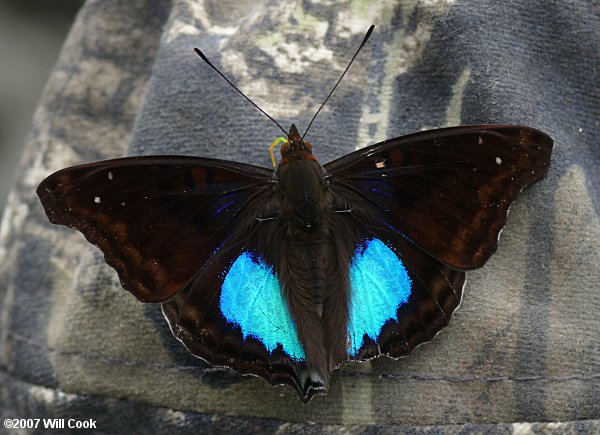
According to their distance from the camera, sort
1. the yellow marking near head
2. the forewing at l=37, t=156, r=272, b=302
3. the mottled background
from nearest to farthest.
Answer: the forewing at l=37, t=156, r=272, b=302, the yellow marking near head, the mottled background

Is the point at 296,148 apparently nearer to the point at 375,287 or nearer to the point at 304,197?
the point at 304,197

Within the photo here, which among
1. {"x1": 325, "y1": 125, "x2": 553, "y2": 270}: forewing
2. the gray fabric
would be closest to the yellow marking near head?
the gray fabric

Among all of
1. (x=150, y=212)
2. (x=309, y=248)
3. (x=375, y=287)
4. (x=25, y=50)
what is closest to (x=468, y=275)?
(x=375, y=287)

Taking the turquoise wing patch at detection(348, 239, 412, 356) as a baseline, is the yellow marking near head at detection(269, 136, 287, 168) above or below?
→ above

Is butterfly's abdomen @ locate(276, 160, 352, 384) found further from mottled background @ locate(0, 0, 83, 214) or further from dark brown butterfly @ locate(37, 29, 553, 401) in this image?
mottled background @ locate(0, 0, 83, 214)

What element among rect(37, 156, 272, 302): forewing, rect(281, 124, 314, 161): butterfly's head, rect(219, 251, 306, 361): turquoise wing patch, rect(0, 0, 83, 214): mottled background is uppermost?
rect(281, 124, 314, 161): butterfly's head

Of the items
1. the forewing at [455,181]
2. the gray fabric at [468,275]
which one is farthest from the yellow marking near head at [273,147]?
the forewing at [455,181]
